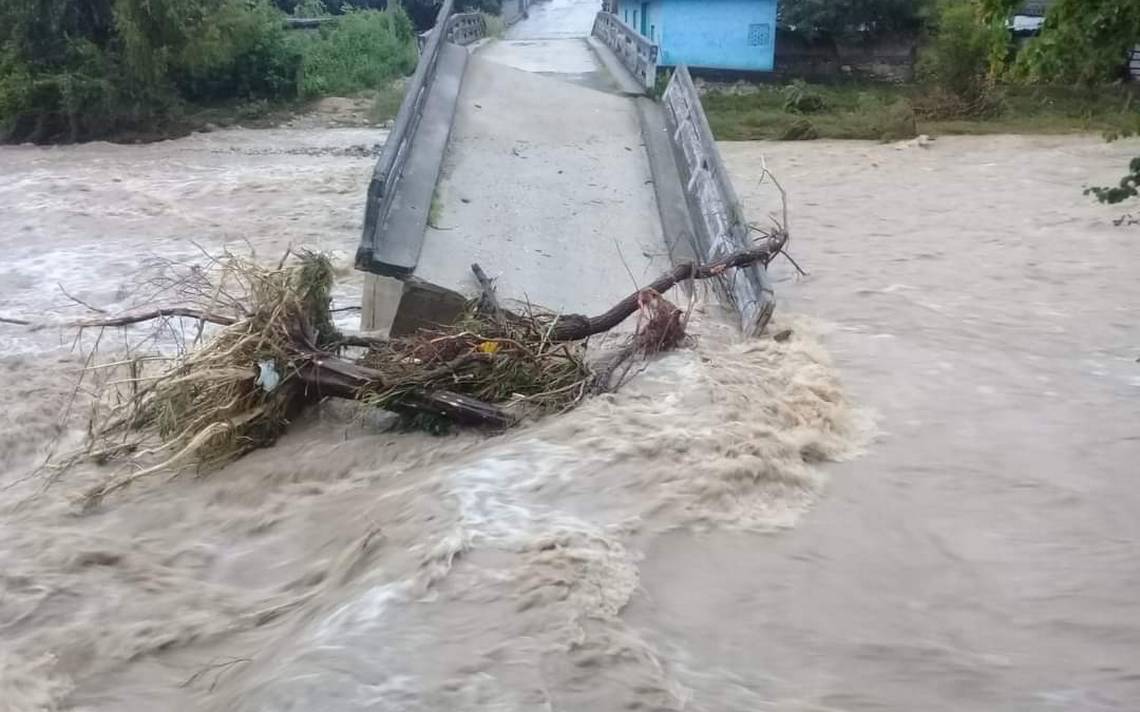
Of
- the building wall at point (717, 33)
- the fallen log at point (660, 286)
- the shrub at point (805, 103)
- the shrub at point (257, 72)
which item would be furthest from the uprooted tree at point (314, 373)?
the building wall at point (717, 33)

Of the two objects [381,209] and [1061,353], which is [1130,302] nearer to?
[1061,353]

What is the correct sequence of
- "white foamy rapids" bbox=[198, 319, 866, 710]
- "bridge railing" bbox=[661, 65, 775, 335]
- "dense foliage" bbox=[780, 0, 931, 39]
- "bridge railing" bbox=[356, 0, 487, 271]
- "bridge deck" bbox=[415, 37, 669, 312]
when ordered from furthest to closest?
1. "dense foliage" bbox=[780, 0, 931, 39]
2. "bridge deck" bbox=[415, 37, 669, 312]
3. "bridge railing" bbox=[661, 65, 775, 335]
4. "bridge railing" bbox=[356, 0, 487, 271]
5. "white foamy rapids" bbox=[198, 319, 866, 710]

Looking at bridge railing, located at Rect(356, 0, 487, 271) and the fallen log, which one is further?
bridge railing, located at Rect(356, 0, 487, 271)

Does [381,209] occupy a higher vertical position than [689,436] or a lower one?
higher

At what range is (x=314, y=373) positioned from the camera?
6.86 metres

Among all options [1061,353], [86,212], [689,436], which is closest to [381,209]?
[689,436]

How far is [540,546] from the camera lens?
4887 mm

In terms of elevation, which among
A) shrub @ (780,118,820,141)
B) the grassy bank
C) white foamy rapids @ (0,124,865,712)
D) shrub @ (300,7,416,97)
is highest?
shrub @ (300,7,416,97)

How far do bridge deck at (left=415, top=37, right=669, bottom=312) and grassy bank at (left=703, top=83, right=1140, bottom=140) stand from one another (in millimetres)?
7581

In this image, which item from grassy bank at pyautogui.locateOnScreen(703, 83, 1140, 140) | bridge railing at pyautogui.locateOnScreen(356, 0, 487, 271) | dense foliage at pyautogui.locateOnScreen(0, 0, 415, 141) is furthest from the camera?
dense foliage at pyautogui.locateOnScreen(0, 0, 415, 141)

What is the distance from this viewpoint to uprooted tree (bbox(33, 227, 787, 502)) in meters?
6.68

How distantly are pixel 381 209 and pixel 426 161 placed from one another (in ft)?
6.03

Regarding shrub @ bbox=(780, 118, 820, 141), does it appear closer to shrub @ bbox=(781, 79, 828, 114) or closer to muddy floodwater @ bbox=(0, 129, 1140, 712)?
shrub @ bbox=(781, 79, 828, 114)

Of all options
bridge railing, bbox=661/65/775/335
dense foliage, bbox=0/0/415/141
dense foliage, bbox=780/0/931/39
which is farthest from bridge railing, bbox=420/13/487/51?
dense foliage, bbox=780/0/931/39
